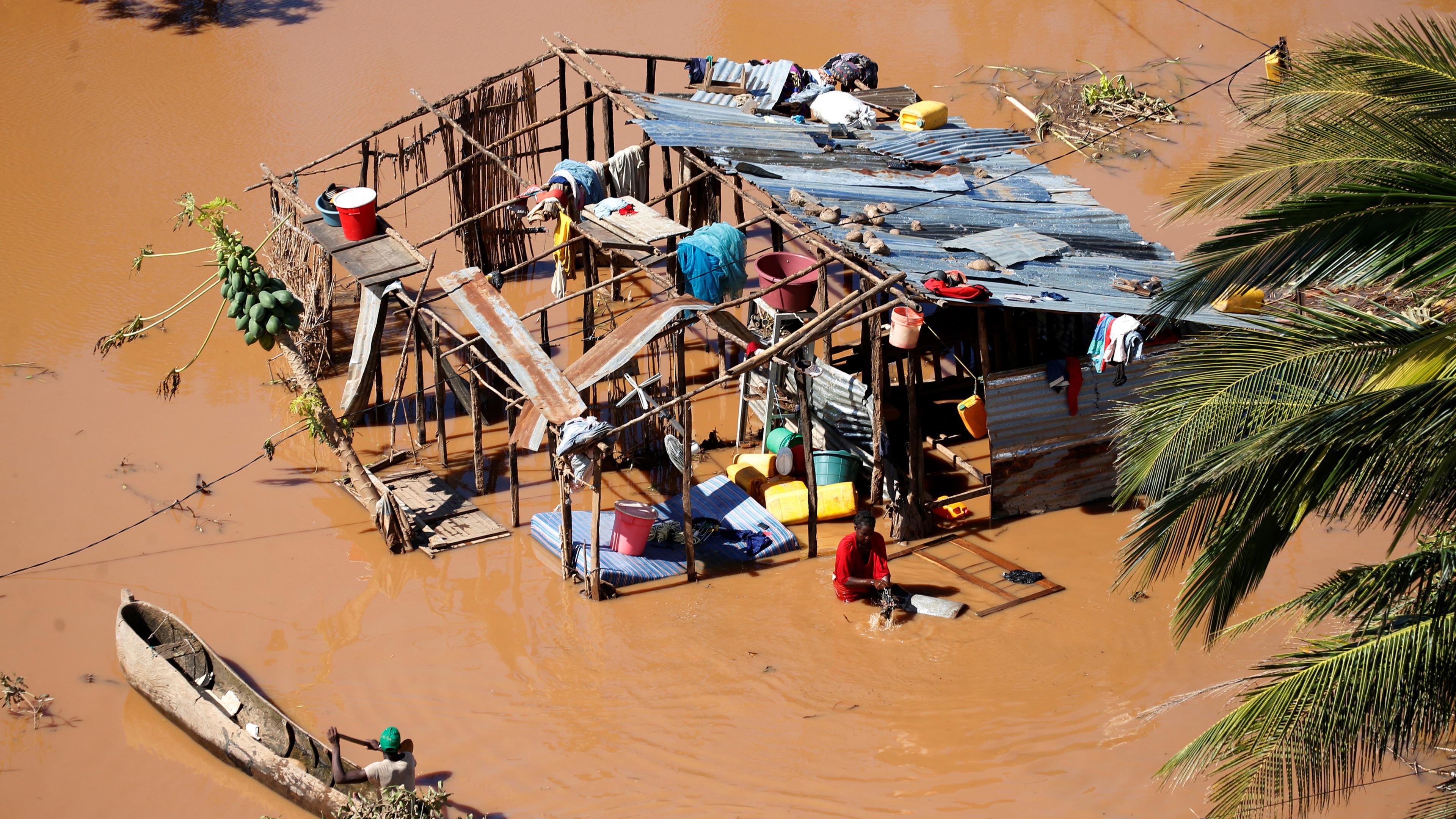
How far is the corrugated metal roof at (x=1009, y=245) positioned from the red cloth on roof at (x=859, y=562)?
9.71ft

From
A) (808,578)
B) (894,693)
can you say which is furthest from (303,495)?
(894,693)

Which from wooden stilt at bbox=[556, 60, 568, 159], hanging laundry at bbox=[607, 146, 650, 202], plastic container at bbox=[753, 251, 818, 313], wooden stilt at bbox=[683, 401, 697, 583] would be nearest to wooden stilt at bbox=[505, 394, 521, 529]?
wooden stilt at bbox=[683, 401, 697, 583]

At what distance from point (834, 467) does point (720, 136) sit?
4134mm

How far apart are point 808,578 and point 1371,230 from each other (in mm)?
5897

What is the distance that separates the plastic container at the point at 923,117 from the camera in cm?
1393

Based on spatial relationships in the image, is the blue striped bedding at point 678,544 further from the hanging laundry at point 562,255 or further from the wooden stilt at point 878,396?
the hanging laundry at point 562,255

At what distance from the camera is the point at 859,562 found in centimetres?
969

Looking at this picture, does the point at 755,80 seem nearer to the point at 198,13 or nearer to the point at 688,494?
the point at 688,494

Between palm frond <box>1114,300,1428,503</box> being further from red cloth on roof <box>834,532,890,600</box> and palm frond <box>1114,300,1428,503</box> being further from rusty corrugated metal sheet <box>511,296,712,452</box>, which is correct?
rusty corrugated metal sheet <box>511,296,712,452</box>

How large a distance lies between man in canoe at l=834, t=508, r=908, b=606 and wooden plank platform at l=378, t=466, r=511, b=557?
339 centimetres

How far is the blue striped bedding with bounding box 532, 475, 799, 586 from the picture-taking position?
1027cm

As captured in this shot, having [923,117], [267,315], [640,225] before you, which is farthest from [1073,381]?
[267,315]

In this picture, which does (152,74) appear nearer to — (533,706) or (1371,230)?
(533,706)

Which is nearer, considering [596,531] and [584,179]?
[596,531]
